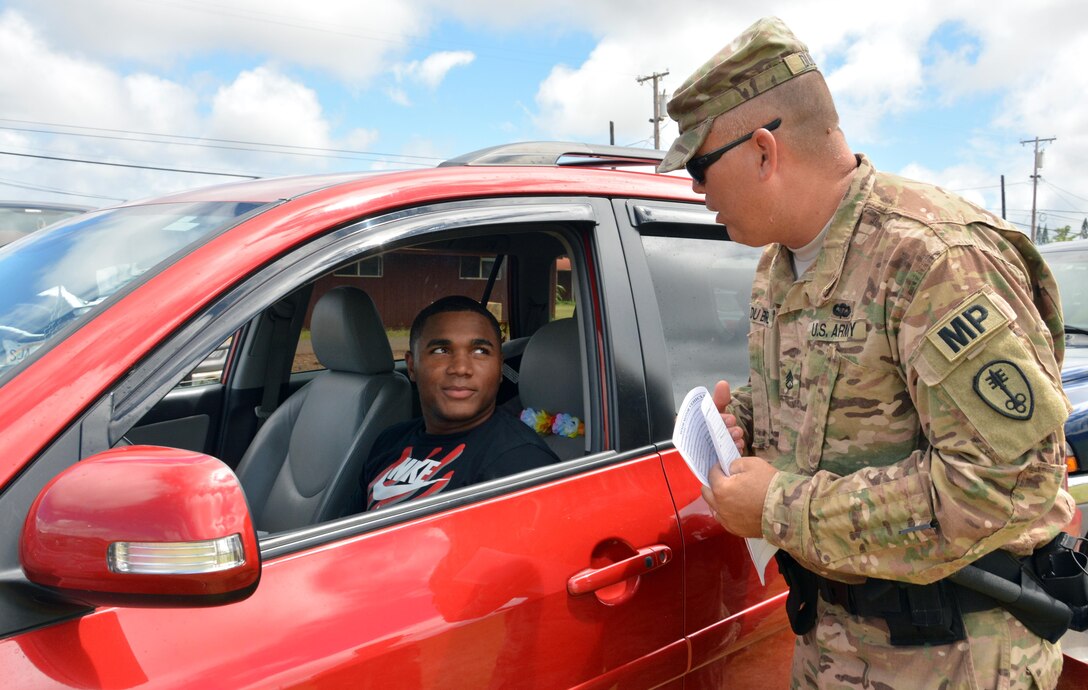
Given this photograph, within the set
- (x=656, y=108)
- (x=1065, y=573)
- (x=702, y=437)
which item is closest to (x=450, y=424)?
(x=702, y=437)

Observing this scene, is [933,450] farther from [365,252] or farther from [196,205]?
[196,205]

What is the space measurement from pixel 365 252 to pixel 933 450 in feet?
3.19

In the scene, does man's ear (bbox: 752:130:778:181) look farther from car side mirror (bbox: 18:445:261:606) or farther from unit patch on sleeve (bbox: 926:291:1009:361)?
car side mirror (bbox: 18:445:261:606)

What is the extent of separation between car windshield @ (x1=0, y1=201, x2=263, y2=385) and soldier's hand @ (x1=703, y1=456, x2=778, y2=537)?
96 centimetres

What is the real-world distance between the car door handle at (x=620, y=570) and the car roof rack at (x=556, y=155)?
2.83 ft

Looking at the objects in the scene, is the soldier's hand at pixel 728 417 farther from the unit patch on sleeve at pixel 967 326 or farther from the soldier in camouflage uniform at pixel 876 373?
the unit patch on sleeve at pixel 967 326

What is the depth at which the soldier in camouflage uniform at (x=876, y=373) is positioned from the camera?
1.19 m

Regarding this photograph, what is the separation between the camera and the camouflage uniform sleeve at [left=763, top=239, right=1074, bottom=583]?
117 centimetres

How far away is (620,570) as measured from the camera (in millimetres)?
1577

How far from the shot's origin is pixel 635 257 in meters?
1.87

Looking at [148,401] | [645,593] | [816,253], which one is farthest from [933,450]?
[148,401]

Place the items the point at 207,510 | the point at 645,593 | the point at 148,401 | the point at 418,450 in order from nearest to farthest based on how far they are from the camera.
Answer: the point at 207,510 < the point at 148,401 < the point at 645,593 < the point at 418,450

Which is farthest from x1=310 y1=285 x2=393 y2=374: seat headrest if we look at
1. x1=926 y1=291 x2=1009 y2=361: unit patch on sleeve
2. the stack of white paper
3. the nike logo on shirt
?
x1=926 y1=291 x2=1009 y2=361: unit patch on sleeve

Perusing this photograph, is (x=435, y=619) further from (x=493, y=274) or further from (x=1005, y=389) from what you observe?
(x=493, y=274)
